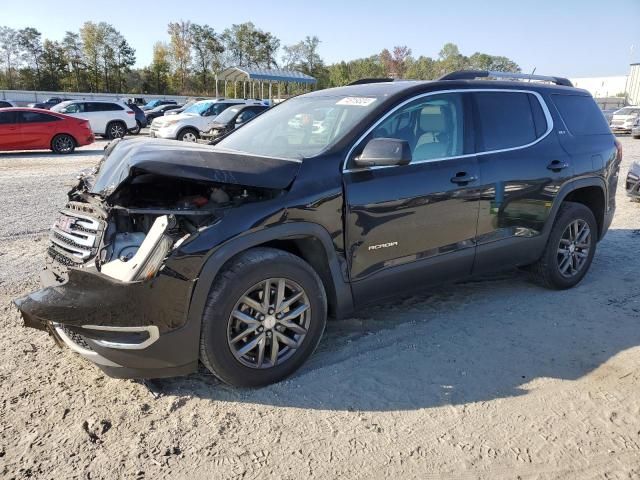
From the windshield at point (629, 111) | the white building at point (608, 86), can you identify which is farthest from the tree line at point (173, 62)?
the windshield at point (629, 111)

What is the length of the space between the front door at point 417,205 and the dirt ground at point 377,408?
51 cm

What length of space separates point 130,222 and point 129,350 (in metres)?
0.80

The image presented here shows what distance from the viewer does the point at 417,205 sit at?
3.64 m

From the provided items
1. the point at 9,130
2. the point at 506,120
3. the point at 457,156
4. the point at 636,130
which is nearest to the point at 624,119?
the point at 636,130

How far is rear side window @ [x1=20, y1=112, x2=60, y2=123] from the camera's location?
15.3 m

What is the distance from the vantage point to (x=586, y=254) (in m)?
5.10

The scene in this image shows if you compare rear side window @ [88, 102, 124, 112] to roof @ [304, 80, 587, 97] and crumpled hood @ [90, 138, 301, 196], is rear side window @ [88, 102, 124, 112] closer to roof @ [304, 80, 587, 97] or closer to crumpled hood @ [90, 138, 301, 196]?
roof @ [304, 80, 587, 97]

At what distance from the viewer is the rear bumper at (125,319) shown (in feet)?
8.89

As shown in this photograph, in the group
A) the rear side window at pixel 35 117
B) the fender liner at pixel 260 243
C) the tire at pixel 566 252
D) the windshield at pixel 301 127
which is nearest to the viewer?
the fender liner at pixel 260 243

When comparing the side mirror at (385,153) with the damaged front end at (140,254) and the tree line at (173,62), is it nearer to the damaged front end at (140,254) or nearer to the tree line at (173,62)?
the damaged front end at (140,254)

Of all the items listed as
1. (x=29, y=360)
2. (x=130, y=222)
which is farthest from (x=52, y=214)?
(x=130, y=222)

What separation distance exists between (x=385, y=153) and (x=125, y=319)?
5.98 feet

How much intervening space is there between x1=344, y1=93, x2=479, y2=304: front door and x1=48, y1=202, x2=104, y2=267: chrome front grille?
155cm

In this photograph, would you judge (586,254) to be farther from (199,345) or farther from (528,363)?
(199,345)
